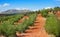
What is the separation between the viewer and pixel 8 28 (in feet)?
68.4

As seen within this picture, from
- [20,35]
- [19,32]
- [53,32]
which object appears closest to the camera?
[53,32]

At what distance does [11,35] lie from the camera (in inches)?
786

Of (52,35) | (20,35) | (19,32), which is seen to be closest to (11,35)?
(52,35)

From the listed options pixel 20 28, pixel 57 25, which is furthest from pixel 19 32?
pixel 57 25

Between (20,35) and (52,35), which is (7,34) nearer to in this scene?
(52,35)

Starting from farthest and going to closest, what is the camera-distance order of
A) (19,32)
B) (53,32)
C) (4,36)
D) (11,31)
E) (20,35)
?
1. (19,32)
2. (20,35)
3. (53,32)
4. (11,31)
5. (4,36)

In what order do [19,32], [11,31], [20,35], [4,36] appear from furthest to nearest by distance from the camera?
[19,32]
[20,35]
[11,31]
[4,36]

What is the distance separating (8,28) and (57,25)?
4404mm

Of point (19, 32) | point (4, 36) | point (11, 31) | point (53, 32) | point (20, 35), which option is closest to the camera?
point (4, 36)

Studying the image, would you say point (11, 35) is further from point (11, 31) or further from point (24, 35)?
point (24, 35)

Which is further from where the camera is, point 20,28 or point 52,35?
point 20,28

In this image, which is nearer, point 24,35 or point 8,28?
point 8,28

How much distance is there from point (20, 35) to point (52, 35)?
495 cm

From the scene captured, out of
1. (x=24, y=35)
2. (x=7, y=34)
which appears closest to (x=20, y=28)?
(x=24, y=35)
